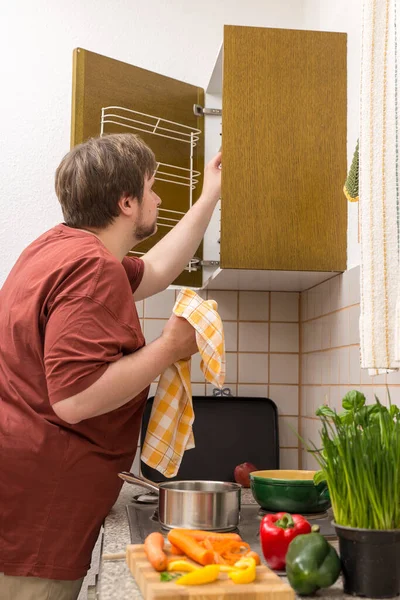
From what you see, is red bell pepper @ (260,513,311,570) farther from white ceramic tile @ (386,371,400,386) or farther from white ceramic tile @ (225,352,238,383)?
white ceramic tile @ (225,352,238,383)

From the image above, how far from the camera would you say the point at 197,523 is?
4.53 ft

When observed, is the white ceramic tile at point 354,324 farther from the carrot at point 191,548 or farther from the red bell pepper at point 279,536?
the carrot at point 191,548

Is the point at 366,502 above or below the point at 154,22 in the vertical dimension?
below

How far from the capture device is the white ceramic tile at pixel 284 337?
8.02ft

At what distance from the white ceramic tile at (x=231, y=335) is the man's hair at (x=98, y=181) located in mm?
826

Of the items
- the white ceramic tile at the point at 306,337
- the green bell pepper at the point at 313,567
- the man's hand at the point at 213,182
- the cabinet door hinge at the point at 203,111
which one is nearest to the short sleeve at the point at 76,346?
the green bell pepper at the point at 313,567

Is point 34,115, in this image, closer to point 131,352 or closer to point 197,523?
point 131,352

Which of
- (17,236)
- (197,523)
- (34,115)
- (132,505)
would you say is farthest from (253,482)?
(34,115)

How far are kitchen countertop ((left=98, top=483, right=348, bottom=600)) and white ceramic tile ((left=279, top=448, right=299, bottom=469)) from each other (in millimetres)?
838

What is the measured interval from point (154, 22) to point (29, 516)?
1.75 m

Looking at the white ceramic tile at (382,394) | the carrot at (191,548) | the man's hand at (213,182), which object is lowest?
the carrot at (191,548)

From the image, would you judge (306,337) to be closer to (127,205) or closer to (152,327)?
(152,327)

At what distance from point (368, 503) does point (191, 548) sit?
282 mm

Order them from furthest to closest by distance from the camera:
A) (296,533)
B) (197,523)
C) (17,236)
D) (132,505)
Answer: (17,236)
(132,505)
(197,523)
(296,533)
